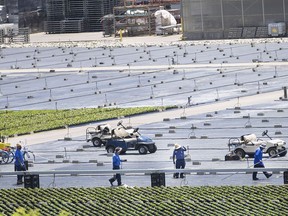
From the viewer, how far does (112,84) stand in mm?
99500

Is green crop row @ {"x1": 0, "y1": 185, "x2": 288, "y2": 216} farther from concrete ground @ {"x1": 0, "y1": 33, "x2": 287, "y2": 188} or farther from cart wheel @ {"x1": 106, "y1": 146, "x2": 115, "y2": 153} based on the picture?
cart wheel @ {"x1": 106, "y1": 146, "x2": 115, "y2": 153}

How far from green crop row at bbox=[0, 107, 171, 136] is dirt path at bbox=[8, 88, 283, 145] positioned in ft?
3.53

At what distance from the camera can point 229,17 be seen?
445ft

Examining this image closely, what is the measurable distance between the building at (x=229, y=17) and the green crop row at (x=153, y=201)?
88222 mm

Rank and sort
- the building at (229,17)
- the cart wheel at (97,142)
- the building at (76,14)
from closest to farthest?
the cart wheel at (97,142), the building at (229,17), the building at (76,14)

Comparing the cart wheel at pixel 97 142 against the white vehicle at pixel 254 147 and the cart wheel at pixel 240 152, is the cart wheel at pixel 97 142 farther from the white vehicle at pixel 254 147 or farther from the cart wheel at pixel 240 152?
the cart wheel at pixel 240 152

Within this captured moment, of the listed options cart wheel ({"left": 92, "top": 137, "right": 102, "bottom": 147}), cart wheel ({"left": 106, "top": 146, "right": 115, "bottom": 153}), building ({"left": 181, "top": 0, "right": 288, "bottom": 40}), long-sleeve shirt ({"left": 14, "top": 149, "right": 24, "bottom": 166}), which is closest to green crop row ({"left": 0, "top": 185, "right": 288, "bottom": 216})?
long-sleeve shirt ({"left": 14, "top": 149, "right": 24, "bottom": 166})

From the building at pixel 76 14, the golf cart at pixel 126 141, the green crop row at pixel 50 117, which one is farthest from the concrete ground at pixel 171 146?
the building at pixel 76 14

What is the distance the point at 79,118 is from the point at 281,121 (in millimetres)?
13062

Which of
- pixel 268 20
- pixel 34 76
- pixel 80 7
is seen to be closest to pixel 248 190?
pixel 34 76

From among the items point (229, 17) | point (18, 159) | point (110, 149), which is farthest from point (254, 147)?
point (229, 17)

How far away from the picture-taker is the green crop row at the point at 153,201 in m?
41.5

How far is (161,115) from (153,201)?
36881mm

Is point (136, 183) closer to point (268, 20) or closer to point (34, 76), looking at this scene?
point (34, 76)
